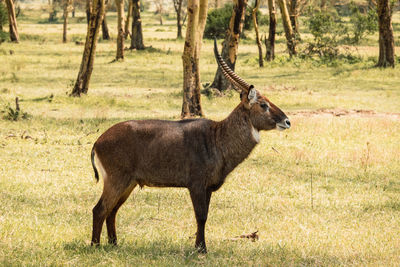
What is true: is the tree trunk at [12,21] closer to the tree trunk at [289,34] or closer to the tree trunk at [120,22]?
the tree trunk at [120,22]

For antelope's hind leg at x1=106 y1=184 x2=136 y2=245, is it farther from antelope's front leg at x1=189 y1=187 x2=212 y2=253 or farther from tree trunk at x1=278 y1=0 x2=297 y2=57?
tree trunk at x1=278 y1=0 x2=297 y2=57

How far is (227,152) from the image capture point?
589 centimetres

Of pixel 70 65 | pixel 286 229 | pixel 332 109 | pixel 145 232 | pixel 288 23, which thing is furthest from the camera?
pixel 288 23

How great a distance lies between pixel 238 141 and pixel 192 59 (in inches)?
337

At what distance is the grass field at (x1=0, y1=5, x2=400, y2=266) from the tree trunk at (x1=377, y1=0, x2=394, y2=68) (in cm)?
510

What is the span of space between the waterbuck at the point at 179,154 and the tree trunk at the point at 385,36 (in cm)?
1996

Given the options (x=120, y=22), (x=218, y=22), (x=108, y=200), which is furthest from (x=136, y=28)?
(x=108, y=200)

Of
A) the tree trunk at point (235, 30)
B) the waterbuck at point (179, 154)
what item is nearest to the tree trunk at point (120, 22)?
the tree trunk at point (235, 30)

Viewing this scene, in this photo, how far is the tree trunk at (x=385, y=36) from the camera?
2425 centimetres

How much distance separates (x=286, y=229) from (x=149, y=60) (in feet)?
71.8

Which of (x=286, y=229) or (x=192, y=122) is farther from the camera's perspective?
(x=286, y=229)

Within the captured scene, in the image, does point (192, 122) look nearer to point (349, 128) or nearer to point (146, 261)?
point (146, 261)

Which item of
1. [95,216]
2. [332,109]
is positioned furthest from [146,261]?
[332,109]

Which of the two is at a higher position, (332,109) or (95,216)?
(95,216)
